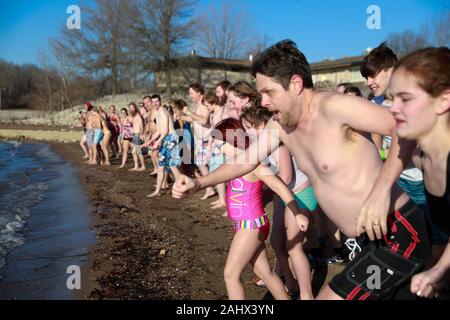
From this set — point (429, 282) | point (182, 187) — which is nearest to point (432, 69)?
point (429, 282)

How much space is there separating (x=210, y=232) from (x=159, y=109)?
3.55 m

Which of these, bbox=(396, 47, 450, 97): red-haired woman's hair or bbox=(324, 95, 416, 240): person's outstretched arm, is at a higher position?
bbox=(396, 47, 450, 97): red-haired woman's hair

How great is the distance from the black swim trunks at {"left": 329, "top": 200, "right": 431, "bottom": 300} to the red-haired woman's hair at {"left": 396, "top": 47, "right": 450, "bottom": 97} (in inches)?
29.7

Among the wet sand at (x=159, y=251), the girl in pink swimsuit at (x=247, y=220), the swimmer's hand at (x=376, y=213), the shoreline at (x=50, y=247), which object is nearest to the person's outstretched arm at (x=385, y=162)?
the swimmer's hand at (x=376, y=213)

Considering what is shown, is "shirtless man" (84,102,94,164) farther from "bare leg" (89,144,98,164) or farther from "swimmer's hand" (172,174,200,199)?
"swimmer's hand" (172,174,200,199)

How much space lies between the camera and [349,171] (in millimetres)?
2633

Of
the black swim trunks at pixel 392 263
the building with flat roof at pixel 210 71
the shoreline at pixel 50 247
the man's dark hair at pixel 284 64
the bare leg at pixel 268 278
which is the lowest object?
the shoreline at pixel 50 247

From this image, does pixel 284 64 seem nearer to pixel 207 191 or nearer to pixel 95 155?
pixel 207 191

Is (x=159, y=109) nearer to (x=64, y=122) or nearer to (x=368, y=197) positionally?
(x=368, y=197)

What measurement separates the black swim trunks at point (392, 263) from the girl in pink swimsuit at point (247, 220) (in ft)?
2.44

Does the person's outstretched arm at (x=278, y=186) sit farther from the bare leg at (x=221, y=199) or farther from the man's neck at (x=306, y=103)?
the bare leg at (x=221, y=199)

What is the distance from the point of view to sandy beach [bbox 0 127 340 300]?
450cm

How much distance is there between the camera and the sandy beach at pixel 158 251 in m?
4.50

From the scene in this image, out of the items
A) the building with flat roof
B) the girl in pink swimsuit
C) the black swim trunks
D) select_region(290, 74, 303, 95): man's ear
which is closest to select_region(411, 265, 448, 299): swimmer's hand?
the black swim trunks
